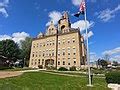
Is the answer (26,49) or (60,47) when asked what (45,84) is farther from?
(26,49)

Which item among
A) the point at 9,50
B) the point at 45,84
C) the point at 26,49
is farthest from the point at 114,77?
the point at 26,49

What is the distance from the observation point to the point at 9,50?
300 ft

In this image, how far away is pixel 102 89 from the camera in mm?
18469

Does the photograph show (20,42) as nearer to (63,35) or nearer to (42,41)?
(42,41)

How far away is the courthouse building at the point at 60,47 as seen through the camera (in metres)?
71.8

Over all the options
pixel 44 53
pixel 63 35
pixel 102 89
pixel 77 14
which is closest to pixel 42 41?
pixel 44 53

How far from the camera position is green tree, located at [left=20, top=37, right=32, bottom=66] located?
99.6m

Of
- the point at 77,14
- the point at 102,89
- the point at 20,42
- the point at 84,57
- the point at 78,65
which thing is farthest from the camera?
the point at 20,42

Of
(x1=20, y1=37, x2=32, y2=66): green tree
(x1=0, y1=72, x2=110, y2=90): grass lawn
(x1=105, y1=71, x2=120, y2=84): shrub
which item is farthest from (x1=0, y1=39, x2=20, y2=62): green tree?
(x1=105, y1=71, x2=120, y2=84): shrub

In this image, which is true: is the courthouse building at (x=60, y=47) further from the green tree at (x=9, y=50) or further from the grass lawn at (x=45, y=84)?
the grass lawn at (x=45, y=84)

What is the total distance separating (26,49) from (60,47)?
98.1ft

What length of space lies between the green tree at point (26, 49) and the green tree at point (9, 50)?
6.27 m

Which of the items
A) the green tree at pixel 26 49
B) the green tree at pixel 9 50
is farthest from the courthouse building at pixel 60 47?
the green tree at pixel 26 49

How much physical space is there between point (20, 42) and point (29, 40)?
190 inches
